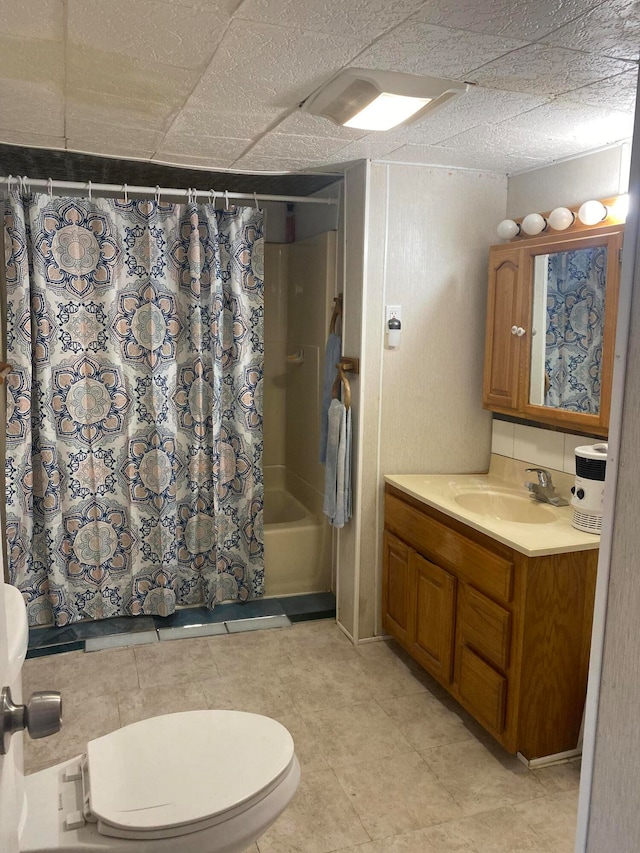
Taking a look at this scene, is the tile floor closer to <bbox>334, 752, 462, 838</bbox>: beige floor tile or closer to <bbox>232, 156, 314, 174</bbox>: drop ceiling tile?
<bbox>334, 752, 462, 838</bbox>: beige floor tile

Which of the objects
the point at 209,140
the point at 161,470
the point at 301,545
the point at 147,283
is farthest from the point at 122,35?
the point at 301,545

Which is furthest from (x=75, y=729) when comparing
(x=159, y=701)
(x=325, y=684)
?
(x=325, y=684)

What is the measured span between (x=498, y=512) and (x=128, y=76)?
2.00 meters

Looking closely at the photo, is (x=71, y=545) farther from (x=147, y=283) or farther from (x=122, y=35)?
(x=122, y=35)

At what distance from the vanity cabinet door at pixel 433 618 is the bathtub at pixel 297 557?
2.95 feet

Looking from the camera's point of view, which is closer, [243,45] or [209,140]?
[243,45]

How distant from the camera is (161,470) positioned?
3244mm

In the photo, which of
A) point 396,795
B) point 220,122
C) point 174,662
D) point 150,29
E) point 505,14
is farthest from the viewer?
point 174,662

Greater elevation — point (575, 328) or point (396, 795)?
point (575, 328)

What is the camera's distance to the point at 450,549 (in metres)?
2.59

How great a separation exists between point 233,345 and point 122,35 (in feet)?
5.82

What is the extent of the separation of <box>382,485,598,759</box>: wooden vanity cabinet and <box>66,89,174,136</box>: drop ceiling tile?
173 centimetres

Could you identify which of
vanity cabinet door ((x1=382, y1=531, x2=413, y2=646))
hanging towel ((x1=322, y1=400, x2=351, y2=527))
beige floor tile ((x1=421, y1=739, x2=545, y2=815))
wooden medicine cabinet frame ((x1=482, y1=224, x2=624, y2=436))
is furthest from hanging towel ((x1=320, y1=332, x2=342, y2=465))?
beige floor tile ((x1=421, y1=739, x2=545, y2=815))

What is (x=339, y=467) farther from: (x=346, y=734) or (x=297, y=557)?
(x=346, y=734)
